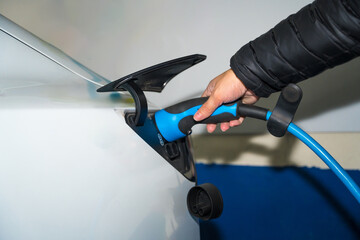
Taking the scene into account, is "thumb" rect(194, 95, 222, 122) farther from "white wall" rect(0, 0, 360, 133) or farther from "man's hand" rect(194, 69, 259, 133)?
"white wall" rect(0, 0, 360, 133)

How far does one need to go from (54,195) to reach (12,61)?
9.2 inches

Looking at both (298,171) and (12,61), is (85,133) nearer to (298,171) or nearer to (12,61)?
(12,61)

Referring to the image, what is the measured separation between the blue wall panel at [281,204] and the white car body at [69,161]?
0.78m

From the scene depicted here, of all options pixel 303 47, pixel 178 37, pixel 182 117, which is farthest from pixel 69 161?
pixel 178 37

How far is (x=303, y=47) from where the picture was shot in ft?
1.66

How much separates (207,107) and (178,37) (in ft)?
2.76

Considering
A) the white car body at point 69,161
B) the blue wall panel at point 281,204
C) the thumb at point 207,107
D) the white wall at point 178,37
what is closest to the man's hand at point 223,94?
the thumb at point 207,107

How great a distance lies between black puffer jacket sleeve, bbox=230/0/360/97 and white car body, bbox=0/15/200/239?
10.0 inches

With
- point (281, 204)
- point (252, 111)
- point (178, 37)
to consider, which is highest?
point (178, 37)

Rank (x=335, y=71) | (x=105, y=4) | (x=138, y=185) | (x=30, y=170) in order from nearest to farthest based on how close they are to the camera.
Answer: (x=30, y=170) → (x=138, y=185) → (x=335, y=71) → (x=105, y=4)

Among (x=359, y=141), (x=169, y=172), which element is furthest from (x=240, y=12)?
(x=169, y=172)

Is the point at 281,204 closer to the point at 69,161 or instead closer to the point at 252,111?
the point at 252,111

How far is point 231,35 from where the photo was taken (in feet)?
4.03

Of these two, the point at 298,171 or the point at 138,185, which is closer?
the point at 138,185
